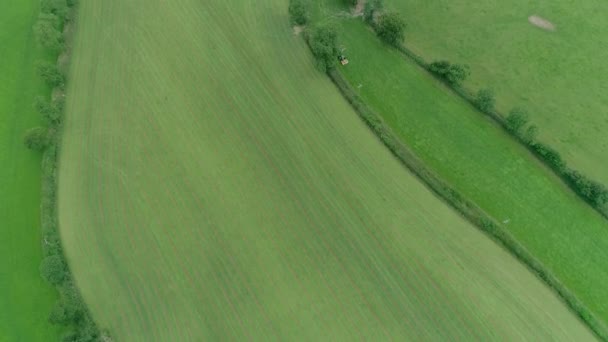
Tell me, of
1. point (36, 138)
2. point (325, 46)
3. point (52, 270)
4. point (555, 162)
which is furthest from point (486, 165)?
point (36, 138)

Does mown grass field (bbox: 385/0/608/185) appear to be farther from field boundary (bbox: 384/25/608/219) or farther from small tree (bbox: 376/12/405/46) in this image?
small tree (bbox: 376/12/405/46)

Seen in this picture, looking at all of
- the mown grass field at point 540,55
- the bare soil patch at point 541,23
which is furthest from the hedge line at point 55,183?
the bare soil patch at point 541,23

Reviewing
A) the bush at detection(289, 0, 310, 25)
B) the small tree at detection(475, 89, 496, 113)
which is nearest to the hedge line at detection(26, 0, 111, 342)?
the bush at detection(289, 0, 310, 25)

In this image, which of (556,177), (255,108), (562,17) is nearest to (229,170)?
(255,108)

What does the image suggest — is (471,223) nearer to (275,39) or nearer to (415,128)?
(415,128)

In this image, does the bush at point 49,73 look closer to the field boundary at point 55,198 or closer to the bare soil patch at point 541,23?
the field boundary at point 55,198

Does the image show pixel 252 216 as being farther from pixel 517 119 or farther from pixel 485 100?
pixel 517 119

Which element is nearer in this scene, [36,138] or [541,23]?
[36,138]
